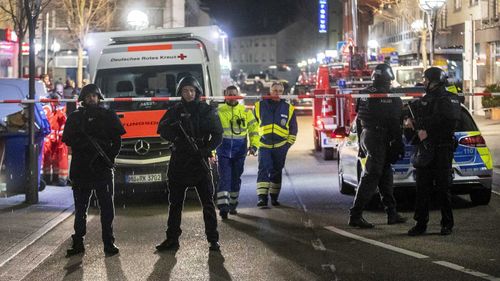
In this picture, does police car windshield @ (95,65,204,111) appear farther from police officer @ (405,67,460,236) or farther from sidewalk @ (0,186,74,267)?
police officer @ (405,67,460,236)

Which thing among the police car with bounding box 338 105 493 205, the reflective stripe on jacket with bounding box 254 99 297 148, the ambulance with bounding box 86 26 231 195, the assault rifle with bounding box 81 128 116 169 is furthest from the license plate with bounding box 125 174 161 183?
the assault rifle with bounding box 81 128 116 169

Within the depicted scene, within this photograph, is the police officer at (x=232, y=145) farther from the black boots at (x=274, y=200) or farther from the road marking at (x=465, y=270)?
the road marking at (x=465, y=270)

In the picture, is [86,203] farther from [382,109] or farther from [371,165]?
[382,109]

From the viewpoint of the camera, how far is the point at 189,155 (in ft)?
30.2

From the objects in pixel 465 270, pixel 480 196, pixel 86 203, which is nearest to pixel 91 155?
pixel 86 203

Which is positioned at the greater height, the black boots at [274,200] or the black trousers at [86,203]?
the black trousers at [86,203]

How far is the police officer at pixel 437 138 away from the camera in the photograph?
9.57 meters

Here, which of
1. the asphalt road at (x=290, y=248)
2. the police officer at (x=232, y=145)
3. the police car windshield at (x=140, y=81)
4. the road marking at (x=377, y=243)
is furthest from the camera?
the police car windshield at (x=140, y=81)

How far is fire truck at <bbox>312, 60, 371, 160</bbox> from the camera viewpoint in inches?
742

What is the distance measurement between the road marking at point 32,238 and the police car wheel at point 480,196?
5.57m

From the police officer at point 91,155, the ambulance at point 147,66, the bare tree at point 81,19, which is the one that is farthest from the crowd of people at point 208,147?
the bare tree at point 81,19

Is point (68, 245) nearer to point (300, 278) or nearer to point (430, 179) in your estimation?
point (300, 278)

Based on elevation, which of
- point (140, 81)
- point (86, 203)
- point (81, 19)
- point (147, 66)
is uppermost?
point (81, 19)

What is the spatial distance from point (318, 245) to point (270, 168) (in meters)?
3.29
